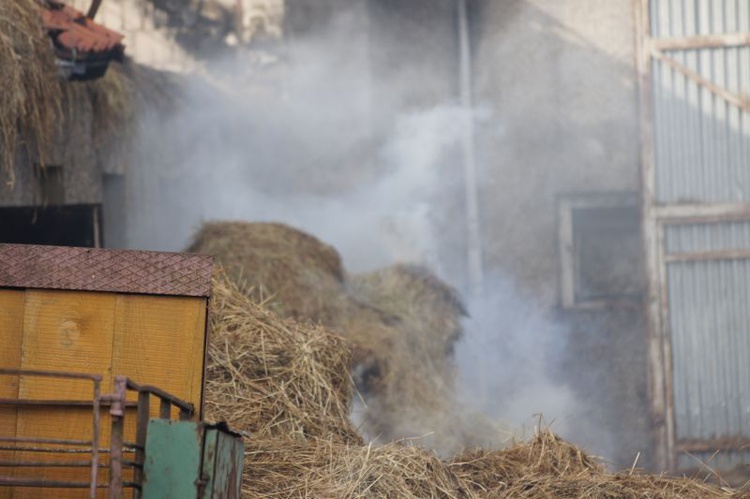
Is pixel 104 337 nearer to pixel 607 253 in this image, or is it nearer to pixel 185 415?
pixel 185 415

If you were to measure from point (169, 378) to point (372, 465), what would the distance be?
4.89ft

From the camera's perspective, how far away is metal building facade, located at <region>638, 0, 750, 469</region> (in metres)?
11.9

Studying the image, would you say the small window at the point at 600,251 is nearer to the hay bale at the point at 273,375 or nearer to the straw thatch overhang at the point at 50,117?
the straw thatch overhang at the point at 50,117

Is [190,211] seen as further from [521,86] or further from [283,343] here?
[283,343]

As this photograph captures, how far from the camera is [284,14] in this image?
1307 centimetres

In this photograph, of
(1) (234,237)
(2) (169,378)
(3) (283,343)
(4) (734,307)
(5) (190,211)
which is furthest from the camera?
(5) (190,211)

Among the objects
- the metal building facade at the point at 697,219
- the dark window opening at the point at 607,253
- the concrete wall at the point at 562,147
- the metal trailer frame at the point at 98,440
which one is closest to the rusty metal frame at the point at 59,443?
the metal trailer frame at the point at 98,440

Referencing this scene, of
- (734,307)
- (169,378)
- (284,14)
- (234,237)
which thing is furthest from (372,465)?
(284,14)

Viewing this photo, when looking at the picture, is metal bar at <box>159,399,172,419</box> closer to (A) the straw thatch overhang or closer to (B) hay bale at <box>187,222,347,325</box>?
(A) the straw thatch overhang

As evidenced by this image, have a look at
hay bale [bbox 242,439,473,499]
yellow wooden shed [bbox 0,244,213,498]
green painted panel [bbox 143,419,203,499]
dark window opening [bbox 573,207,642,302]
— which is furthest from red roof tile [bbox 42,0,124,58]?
dark window opening [bbox 573,207,642,302]

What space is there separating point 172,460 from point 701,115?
9.12 metres

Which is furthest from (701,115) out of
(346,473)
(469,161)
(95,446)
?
(95,446)

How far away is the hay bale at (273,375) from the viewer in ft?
22.9

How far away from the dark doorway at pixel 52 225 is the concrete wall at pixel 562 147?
4.96 metres
